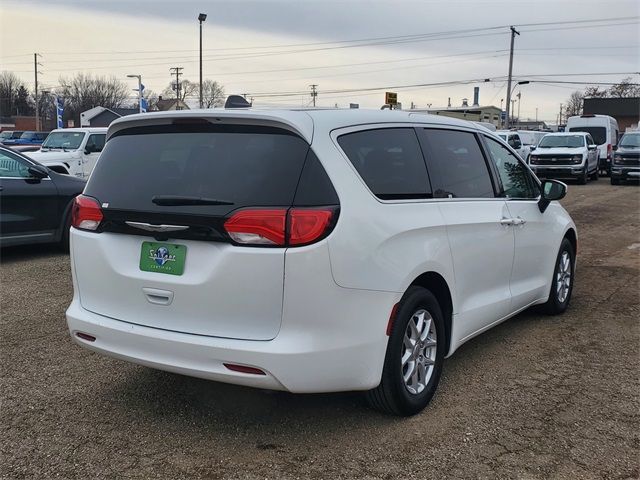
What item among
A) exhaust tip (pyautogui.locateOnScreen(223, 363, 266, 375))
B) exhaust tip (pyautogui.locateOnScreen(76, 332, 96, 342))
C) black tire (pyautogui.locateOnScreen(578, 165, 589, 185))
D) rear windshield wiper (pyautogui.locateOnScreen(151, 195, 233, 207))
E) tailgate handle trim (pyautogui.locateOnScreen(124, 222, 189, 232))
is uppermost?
rear windshield wiper (pyautogui.locateOnScreen(151, 195, 233, 207))

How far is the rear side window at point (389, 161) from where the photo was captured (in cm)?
354

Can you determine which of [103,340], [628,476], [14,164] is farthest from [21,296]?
[628,476]

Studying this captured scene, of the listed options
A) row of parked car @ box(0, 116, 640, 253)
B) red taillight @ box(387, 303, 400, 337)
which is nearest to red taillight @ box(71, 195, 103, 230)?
red taillight @ box(387, 303, 400, 337)

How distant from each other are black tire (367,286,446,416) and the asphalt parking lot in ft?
0.35

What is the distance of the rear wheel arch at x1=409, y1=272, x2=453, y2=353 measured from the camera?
386 cm

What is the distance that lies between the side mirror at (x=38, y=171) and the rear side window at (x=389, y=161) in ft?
20.2

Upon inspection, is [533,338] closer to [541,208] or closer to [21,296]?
[541,208]

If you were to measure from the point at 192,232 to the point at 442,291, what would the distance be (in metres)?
1.65

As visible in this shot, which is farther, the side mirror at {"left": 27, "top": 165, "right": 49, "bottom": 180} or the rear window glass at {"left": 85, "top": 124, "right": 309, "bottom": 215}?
the side mirror at {"left": 27, "top": 165, "right": 49, "bottom": 180}

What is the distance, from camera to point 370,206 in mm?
3412

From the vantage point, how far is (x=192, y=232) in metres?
3.24

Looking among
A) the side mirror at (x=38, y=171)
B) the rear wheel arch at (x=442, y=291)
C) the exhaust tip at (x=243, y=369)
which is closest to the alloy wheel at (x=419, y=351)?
the rear wheel arch at (x=442, y=291)

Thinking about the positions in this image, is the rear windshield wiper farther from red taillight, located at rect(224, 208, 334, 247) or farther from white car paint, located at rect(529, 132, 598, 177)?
white car paint, located at rect(529, 132, 598, 177)

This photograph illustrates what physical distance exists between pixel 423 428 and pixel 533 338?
205 centimetres
